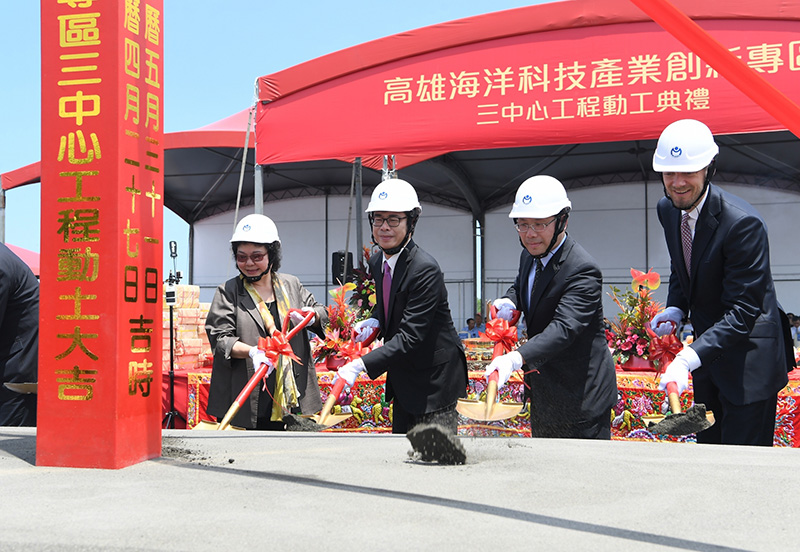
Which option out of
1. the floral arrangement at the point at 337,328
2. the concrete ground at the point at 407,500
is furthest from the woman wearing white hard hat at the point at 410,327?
the floral arrangement at the point at 337,328

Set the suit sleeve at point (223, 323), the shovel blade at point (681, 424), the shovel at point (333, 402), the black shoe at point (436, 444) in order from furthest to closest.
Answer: the suit sleeve at point (223, 323), the shovel at point (333, 402), the shovel blade at point (681, 424), the black shoe at point (436, 444)

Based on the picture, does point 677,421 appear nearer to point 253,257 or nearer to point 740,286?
point 740,286

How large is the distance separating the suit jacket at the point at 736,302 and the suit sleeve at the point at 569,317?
339 millimetres

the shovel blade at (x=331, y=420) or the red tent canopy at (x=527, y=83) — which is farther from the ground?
the red tent canopy at (x=527, y=83)

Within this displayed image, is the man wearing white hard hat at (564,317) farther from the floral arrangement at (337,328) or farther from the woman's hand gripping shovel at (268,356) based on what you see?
the floral arrangement at (337,328)

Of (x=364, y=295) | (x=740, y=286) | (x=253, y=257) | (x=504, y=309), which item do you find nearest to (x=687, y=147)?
(x=740, y=286)

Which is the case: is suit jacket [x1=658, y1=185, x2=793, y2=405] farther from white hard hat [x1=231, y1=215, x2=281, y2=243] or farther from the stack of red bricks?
the stack of red bricks

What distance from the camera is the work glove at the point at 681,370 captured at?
2.38 meters

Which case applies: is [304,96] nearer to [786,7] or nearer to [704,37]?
[786,7]

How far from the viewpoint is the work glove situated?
238cm

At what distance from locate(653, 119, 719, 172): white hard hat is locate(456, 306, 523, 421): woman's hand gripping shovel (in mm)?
857

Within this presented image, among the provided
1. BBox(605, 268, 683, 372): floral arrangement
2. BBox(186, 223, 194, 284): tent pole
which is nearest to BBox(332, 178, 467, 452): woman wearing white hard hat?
BBox(605, 268, 683, 372): floral arrangement

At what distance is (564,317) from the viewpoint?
2.73 m

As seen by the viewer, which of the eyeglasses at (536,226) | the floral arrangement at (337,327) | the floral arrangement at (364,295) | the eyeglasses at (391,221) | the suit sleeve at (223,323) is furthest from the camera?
the floral arrangement at (364,295)
